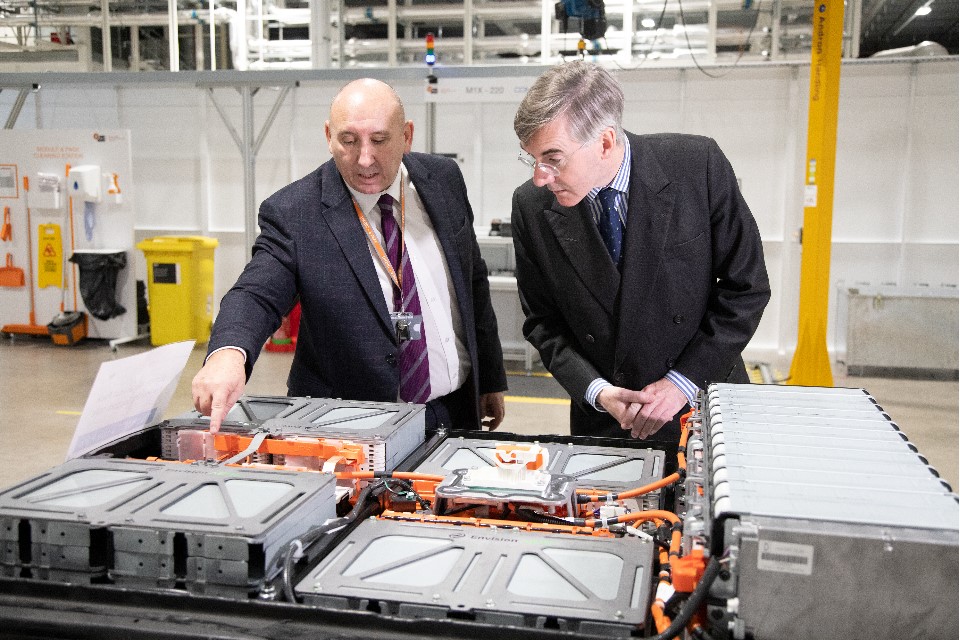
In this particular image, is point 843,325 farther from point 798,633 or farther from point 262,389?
point 798,633

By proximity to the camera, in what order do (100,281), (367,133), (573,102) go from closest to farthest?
(573,102)
(367,133)
(100,281)

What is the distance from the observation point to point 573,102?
1878 millimetres

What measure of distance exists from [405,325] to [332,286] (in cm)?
22

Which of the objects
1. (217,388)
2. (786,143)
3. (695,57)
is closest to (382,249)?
(217,388)

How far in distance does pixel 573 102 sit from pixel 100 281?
784 cm

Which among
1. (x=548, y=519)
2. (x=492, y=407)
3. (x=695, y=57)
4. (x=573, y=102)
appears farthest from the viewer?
(x=695, y=57)

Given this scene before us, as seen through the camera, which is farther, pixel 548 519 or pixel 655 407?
Result: pixel 655 407

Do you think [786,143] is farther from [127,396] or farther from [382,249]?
[127,396]

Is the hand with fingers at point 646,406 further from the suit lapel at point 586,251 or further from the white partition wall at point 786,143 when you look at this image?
the white partition wall at point 786,143

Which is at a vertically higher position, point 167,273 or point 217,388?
point 217,388

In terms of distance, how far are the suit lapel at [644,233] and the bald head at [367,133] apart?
640 millimetres

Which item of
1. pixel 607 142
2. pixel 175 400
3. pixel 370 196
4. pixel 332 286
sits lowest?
pixel 175 400

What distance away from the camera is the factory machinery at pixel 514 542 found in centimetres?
98

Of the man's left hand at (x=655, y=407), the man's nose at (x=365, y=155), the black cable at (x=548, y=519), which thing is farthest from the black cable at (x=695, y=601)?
the man's nose at (x=365, y=155)
